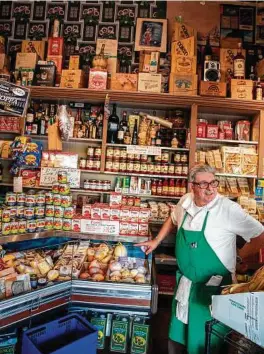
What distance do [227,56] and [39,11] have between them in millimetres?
3001

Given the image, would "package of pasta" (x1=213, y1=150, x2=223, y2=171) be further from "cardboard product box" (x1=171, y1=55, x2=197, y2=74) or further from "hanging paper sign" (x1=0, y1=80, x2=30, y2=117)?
"hanging paper sign" (x1=0, y1=80, x2=30, y2=117)

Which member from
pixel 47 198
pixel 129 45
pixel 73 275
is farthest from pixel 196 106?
pixel 73 275

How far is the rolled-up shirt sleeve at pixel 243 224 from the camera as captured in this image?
6.10ft

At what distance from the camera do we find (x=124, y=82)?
12.2ft

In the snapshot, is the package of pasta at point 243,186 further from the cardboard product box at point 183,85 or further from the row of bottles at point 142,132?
the cardboard product box at point 183,85

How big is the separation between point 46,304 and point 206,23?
4437 millimetres

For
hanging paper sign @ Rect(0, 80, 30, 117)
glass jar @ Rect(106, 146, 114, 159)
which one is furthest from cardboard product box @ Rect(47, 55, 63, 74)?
hanging paper sign @ Rect(0, 80, 30, 117)

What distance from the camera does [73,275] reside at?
2.12 m

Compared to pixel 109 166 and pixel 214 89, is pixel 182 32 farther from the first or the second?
pixel 109 166

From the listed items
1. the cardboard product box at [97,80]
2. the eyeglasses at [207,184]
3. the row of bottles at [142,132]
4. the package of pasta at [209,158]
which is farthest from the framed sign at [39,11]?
the eyeglasses at [207,184]

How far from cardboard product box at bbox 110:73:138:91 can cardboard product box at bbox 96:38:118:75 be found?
0.40m

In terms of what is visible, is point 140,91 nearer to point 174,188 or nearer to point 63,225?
point 174,188

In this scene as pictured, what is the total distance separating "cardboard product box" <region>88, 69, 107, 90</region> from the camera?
12.1ft

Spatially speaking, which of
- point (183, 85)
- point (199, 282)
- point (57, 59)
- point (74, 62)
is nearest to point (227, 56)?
point (183, 85)
